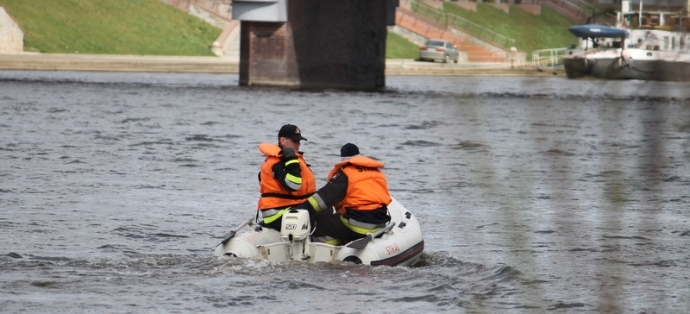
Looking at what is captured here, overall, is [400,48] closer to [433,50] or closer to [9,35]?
[433,50]

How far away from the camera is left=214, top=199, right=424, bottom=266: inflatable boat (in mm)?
10977

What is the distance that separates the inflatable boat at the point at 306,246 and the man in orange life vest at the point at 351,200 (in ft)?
0.58

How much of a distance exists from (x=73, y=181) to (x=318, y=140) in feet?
32.4

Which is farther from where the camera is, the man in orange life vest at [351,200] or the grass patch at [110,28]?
the grass patch at [110,28]

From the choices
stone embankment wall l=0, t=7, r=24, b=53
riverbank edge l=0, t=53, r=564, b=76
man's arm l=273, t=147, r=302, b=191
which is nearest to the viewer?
man's arm l=273, t=147, r=302, b=191

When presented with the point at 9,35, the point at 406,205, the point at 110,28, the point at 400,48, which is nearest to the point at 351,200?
the point at 406,205

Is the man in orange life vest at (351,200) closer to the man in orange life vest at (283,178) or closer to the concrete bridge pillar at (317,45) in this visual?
the man in orange life vest at (283,178)

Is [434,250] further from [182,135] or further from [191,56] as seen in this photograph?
[191,56]

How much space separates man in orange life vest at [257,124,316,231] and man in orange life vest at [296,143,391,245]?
208 millimetres

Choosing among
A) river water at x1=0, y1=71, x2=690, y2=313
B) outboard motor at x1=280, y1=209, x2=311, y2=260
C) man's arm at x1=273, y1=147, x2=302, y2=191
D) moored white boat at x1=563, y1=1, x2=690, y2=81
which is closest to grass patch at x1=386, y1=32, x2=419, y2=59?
river water at x1=0, y1=71, x2=690, y2=313

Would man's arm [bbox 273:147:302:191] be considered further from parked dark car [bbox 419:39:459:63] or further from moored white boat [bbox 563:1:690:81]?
parked dark car [bbox 419:39:459:63]

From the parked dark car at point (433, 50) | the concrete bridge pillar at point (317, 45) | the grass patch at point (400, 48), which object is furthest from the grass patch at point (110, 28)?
the parked dark car at point (433, 50)

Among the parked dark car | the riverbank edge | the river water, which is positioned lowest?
the river water

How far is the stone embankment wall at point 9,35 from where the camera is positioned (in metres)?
48.0
